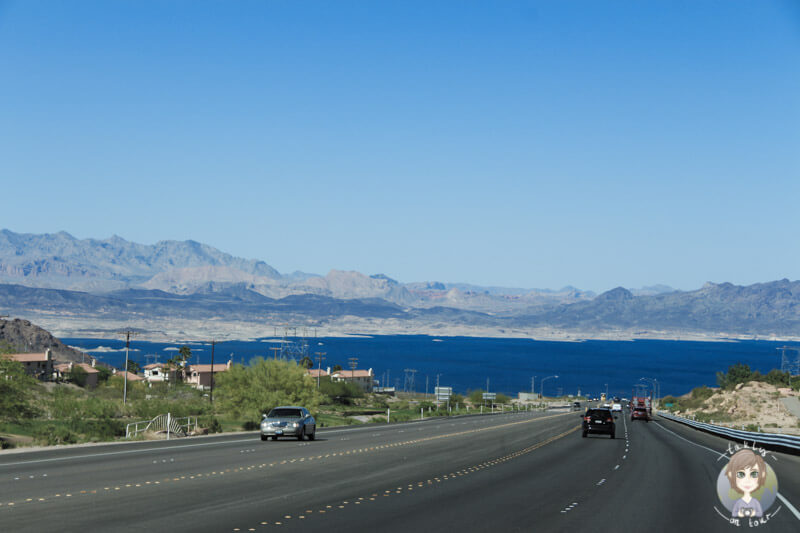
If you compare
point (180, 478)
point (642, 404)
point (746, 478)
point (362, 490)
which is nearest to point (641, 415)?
point (642, 404)

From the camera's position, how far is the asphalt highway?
14.6 metres

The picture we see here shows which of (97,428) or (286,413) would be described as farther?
(286,413)

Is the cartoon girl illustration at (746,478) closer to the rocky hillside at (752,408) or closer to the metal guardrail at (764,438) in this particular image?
the metal guardrail at (764,438)

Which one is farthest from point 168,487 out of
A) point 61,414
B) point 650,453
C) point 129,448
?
point 61,414

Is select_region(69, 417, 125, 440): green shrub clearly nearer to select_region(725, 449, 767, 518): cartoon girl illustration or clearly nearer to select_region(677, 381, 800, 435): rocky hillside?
select_region(725, 449, 767, 518): cartoon girl illustration

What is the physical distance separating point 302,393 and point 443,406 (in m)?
52.6

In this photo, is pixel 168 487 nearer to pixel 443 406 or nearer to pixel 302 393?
pixel 302 393

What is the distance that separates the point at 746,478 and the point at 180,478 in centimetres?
1318

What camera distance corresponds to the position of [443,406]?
116 meters

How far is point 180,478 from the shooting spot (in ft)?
68.7

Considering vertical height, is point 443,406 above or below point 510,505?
below

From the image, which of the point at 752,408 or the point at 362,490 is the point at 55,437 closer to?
the point at 362,490

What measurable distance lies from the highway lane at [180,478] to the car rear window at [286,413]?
69.2 inches

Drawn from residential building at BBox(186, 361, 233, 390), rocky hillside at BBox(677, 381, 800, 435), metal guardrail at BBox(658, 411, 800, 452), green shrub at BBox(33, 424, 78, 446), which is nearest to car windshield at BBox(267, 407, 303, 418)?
green shrub at BBox(33, 424, 78, 446)
